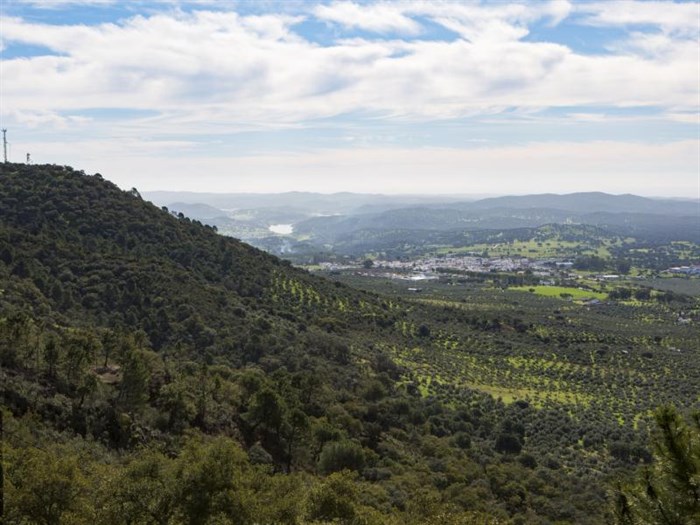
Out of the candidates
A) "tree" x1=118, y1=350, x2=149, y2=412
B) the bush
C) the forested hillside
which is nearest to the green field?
the forested hillside

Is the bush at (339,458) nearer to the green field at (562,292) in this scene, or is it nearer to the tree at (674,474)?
the tree at (674,474)

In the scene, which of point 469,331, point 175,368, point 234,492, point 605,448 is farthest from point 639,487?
point 469,331

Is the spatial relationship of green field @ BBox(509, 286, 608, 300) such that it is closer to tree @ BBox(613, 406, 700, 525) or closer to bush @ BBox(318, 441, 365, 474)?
bush @ BBox(318, 441, 365, 474)

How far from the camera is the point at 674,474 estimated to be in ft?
36.5

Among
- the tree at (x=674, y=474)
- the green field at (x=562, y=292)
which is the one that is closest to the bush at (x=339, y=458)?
the tree at (x=674, y=474)

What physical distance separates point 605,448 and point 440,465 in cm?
1713

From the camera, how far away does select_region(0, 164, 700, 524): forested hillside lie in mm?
20062

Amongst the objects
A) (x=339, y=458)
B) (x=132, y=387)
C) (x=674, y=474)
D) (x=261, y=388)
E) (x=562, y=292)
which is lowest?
(x=562, y=292)

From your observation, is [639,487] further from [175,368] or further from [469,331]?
[469,331]

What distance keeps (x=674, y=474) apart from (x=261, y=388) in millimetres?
28628

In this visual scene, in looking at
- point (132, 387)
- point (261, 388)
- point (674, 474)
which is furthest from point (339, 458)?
point (674, 474)

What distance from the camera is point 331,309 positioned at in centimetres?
7781

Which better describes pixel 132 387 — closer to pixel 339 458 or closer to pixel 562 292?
pixel 339 458

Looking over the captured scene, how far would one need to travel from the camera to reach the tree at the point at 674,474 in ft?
35.9
